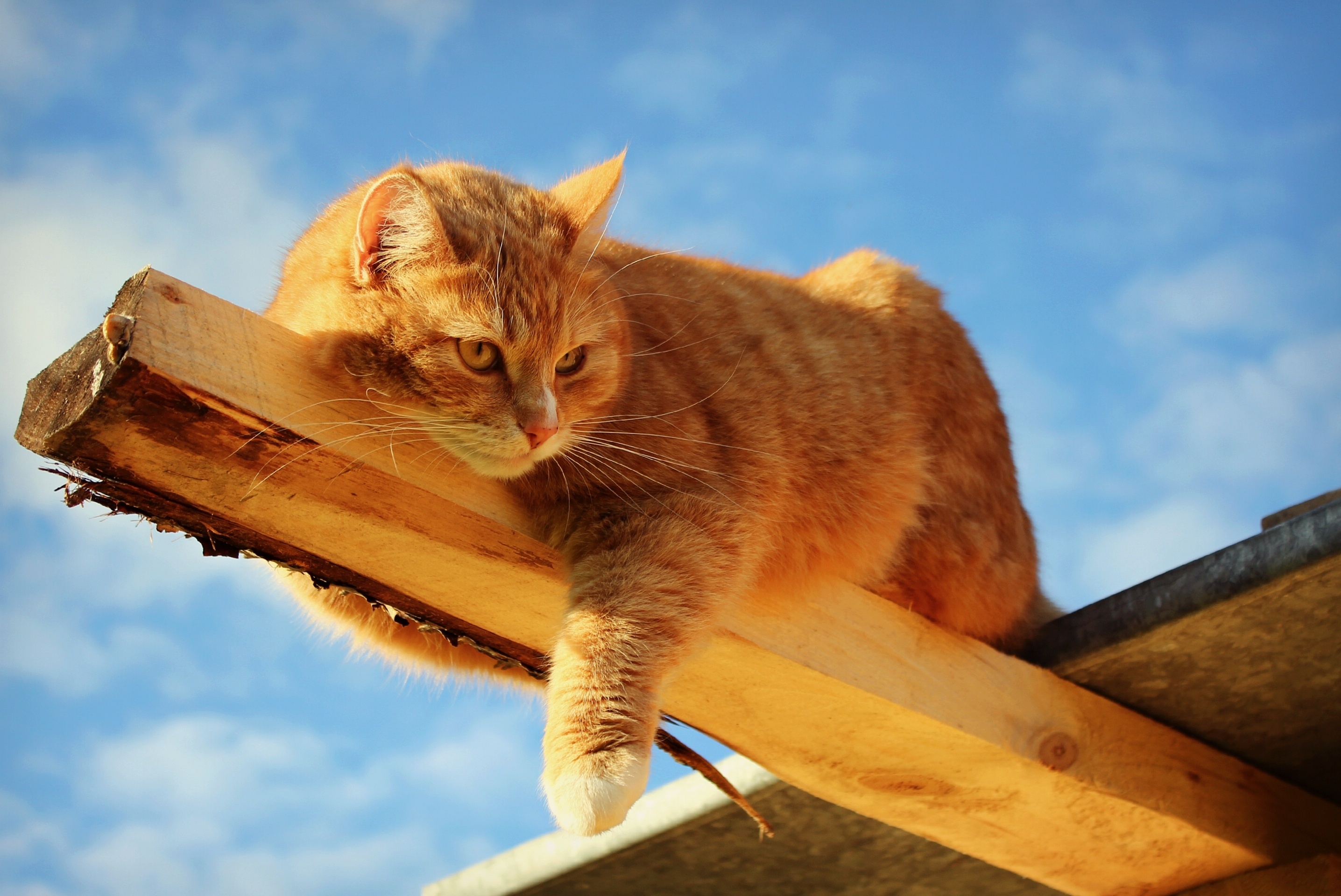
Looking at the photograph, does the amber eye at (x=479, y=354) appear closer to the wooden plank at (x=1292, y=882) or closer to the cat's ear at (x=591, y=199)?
the cat's ear at (x=591, y=199)

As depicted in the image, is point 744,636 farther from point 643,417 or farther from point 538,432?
point 538,432

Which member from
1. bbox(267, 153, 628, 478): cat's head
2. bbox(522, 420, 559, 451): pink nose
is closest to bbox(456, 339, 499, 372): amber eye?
bbox(267, 153, 628, 478): cat's head

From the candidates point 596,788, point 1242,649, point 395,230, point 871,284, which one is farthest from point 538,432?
point 1242,649

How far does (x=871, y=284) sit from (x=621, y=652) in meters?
1.57

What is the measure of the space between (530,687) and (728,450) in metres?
0.77

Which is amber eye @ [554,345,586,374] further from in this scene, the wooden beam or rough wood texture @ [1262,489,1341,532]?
rough wood texture @ [1262,489,1341,532]

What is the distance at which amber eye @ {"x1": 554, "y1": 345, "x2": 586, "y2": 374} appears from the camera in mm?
2381

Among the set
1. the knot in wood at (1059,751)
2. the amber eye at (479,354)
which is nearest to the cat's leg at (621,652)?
the amber eye at (479,354)

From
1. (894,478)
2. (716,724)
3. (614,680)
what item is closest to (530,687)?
(716,724)

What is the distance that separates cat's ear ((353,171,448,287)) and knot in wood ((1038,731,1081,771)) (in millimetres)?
1816

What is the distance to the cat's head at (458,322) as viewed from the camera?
7.04ft

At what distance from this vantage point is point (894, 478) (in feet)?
9.85

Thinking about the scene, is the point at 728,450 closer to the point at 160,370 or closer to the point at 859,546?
the point at 859,546

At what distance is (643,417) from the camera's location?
97.3 inches
